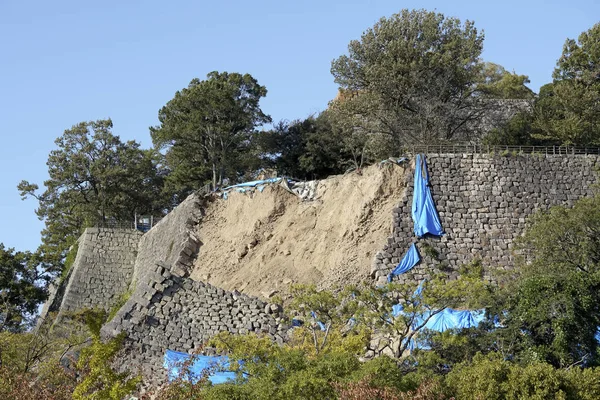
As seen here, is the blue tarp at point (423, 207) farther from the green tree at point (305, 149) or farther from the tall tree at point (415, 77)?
the green tree at point (305, 149)

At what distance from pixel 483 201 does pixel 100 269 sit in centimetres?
1585

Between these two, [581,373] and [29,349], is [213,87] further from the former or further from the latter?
[581,373]

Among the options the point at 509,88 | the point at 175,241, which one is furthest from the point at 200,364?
the point at 509,88

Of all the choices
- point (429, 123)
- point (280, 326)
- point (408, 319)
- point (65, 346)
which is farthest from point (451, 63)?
point (65, 346)

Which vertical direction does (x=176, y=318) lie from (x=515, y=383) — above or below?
above

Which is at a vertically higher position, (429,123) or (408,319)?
(429,123)

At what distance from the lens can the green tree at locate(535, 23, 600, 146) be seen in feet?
111

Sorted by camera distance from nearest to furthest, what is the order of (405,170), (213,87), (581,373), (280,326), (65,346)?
1. (581,373)
2. (65,346)
3. (280,326)
4. (405,170)
5. (213,87)

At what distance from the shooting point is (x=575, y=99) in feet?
112

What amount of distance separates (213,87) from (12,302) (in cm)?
1112

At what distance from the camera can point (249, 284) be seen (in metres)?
32.8

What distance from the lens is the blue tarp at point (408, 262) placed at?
97.6ft

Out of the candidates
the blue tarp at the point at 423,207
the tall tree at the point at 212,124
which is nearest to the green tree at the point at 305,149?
the tall tree at the point at 212,124

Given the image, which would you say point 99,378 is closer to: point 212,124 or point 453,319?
point 453,319
